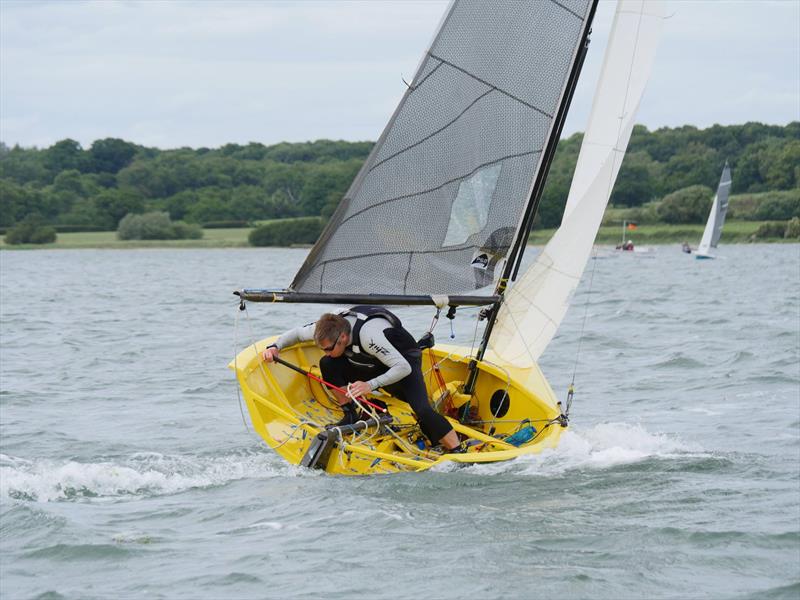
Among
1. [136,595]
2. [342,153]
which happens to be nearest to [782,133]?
[342,153]

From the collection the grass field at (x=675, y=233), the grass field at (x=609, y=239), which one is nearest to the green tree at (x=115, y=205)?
the grass field at (x=609, y=239)

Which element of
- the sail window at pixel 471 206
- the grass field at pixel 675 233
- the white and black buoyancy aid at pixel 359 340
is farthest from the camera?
the grass field at pixel 675 233

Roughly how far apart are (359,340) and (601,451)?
68.3 inches

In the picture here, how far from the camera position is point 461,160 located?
7.68 metres

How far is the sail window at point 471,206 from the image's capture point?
304 inches

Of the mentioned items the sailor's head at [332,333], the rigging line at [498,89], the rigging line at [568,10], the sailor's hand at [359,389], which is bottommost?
the sailor's hand at [359,389]

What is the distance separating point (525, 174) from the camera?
7.70 m

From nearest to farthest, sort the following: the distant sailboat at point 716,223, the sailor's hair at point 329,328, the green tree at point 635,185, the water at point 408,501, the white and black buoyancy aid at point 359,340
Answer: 1. the water at point 408,501
2. the sailor's hair at point 329,328
3. the white and black buoyancy aid at point 359,340
4. the distant sailboat at point 716,223
5. the green tree at point 635,185

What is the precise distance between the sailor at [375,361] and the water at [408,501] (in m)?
0.47

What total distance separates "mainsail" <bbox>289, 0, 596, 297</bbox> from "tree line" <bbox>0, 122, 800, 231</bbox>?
174ft

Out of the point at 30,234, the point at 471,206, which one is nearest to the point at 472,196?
the point at 471,206

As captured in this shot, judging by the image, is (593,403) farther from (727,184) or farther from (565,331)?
(727,184)

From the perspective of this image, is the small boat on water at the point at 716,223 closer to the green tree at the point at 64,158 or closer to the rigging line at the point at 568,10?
the rigging line at the point at 568,10

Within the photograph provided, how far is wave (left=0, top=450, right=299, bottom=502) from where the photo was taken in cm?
716
